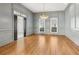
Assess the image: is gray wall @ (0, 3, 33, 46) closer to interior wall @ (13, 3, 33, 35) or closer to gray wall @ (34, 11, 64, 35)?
interior wall @ (13, 3, 33, 35)

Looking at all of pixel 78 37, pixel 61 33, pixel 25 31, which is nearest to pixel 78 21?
pixel 78 37

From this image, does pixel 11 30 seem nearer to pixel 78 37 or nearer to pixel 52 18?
pixel 78 37

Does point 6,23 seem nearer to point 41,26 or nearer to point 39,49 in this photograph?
point 39,49

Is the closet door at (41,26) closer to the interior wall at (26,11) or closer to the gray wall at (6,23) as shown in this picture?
the interior wall at (26,11)

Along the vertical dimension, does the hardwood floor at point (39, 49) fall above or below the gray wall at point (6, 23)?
below

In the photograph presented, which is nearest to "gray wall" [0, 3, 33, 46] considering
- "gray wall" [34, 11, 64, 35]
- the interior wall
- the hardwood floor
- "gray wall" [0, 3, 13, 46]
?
"gray wall" [0, 3, 13, 46]

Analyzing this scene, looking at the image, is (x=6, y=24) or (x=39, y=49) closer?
(x=39, y=49)

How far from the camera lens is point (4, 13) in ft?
25.8

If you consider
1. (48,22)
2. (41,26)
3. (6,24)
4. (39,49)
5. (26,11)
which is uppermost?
(26,11)

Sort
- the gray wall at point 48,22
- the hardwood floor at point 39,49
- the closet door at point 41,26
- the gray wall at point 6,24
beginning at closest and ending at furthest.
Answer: the hardwood floor at point 39,49, the gray wall at point 6,24, the gray wall at point 48,22, the closet door at point 41,26

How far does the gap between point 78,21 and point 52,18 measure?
9.50 metres

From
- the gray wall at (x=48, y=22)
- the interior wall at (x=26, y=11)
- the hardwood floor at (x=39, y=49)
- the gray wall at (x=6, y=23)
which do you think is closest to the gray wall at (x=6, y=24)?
the gray wall at (x=6, y=23)

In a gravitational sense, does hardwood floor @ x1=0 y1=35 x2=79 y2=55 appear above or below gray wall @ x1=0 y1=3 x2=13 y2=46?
below

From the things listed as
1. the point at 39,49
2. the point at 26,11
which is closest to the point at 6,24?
the point at 39,49
